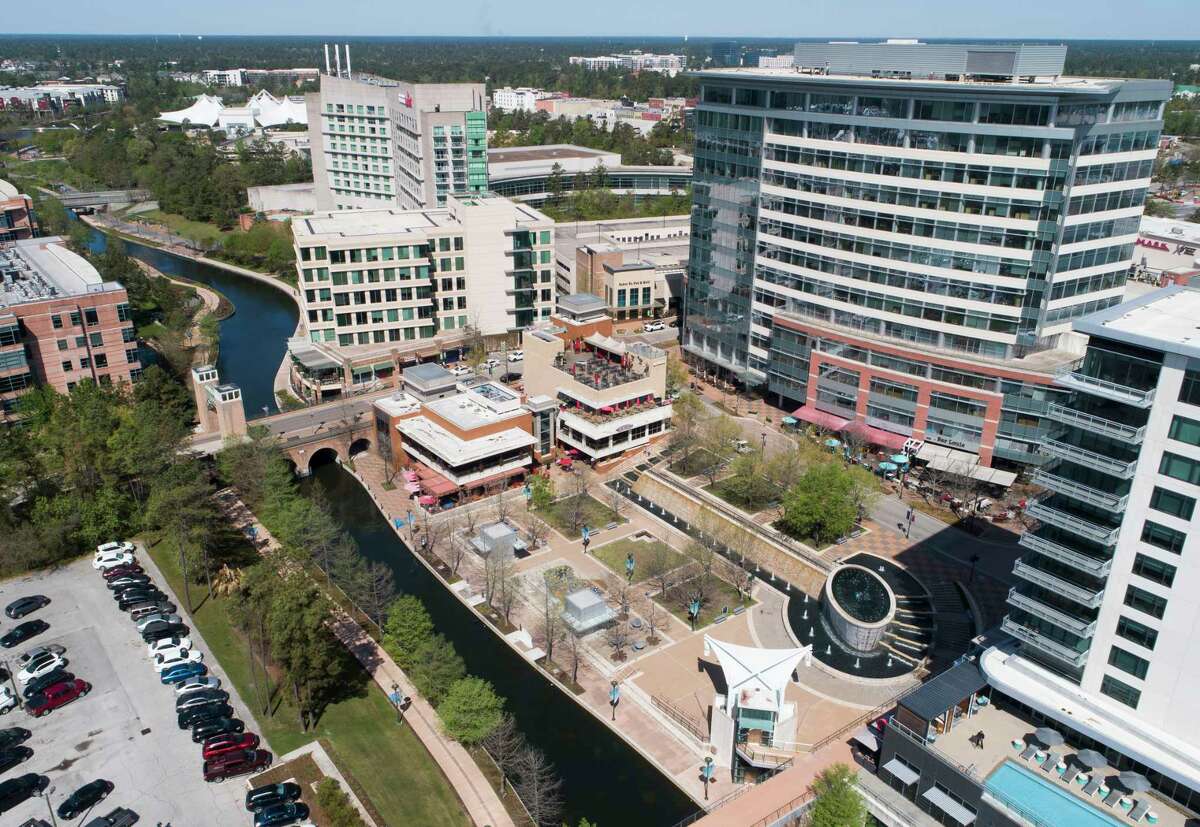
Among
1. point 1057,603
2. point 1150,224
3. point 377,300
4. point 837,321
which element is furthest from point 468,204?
point 1150,224

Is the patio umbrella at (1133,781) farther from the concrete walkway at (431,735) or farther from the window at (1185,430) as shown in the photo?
the concrete walkway at (431,735)

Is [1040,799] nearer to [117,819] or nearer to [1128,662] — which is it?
[1128,662]

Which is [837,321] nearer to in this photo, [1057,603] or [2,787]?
[1057,603]

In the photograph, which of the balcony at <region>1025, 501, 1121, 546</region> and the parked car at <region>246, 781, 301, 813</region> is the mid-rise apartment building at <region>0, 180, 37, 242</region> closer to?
the parked car at <region>246, 781, 301, 813</region>

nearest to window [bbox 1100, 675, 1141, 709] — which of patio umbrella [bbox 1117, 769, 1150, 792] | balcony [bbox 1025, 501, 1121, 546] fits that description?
patio umbrella [bbox 1117, 769, 1150, 792]

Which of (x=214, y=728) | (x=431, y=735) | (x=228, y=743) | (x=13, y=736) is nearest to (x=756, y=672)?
(x=431, y=735)
